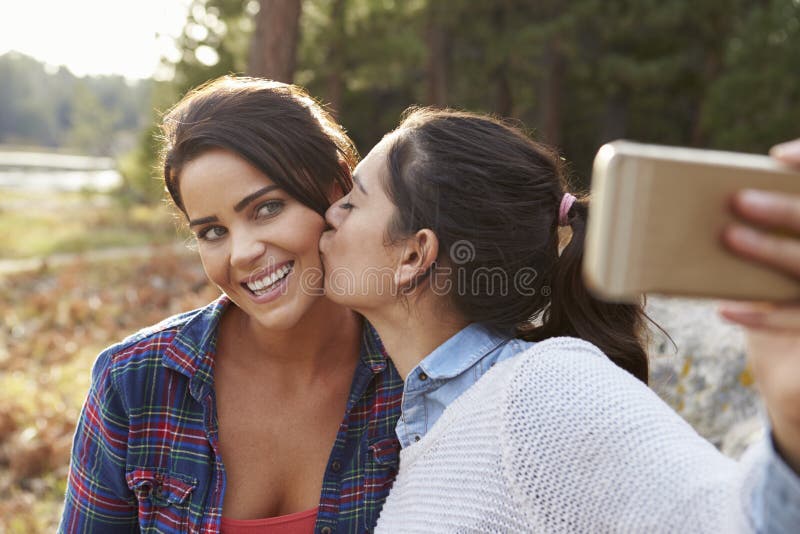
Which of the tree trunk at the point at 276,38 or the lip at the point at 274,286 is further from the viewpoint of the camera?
the tree trunk at the point at 276,38

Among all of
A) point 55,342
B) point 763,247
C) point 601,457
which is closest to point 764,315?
point 763,247

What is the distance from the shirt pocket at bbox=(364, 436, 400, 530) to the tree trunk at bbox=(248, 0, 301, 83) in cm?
441

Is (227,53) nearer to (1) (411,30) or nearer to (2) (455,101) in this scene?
(1) (411,30)

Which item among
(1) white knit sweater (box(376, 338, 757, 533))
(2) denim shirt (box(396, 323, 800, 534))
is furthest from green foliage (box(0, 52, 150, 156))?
(1) white knit sweater (box(376, 338, 757, 533))

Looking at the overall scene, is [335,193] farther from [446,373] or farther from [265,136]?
[446,373]

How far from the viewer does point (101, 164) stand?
33.9 m

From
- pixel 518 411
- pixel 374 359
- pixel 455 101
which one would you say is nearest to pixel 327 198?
pixel 374 359

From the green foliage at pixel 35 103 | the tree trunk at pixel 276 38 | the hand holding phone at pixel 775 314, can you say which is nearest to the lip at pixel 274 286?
the hand holding phone at pixel 775 314

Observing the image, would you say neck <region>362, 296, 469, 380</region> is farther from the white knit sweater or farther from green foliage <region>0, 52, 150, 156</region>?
green foliage <region>0, 52, 150, 156</region>

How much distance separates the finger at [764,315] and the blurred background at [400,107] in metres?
1.56

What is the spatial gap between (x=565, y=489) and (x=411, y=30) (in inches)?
510

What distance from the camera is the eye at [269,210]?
2.06 meters

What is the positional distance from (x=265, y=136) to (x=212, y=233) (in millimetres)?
315

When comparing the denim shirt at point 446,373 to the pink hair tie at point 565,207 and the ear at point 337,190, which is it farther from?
the ear at point 337,190
